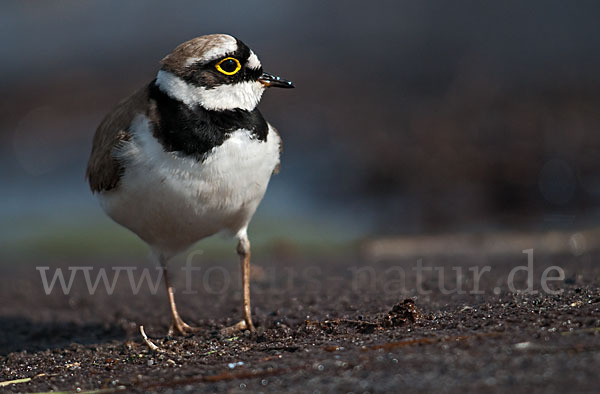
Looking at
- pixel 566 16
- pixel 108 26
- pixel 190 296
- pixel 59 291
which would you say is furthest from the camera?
pixel 108 26

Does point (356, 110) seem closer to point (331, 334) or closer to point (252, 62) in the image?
point (252, 62)

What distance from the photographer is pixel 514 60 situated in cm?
1441

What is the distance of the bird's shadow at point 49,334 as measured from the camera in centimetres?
520

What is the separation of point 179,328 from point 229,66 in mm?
1769

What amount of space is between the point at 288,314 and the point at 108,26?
52.7 feet

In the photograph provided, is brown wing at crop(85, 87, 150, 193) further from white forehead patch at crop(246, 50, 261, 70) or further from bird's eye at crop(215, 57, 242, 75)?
white forehead patch at crop(246, 50, 261, 70)

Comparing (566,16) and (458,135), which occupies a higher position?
(566,16)

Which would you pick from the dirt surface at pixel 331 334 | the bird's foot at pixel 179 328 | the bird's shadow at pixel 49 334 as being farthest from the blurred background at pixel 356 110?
the bird's foot at pixel 179 328

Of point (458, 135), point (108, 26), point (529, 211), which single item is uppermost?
point (108, 26)

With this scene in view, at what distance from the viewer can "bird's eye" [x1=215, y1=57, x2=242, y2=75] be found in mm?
4625

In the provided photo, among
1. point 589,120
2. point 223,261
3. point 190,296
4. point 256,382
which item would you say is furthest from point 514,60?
point 256,382

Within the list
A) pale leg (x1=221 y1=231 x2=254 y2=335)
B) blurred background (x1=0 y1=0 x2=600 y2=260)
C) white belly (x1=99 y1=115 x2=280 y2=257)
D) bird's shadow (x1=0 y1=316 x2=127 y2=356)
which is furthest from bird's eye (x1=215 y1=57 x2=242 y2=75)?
blurred background (x1=0 y1=0 x2=600 y2=260)

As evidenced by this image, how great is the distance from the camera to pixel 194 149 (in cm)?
437

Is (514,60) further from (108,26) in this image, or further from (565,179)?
(108,26)
